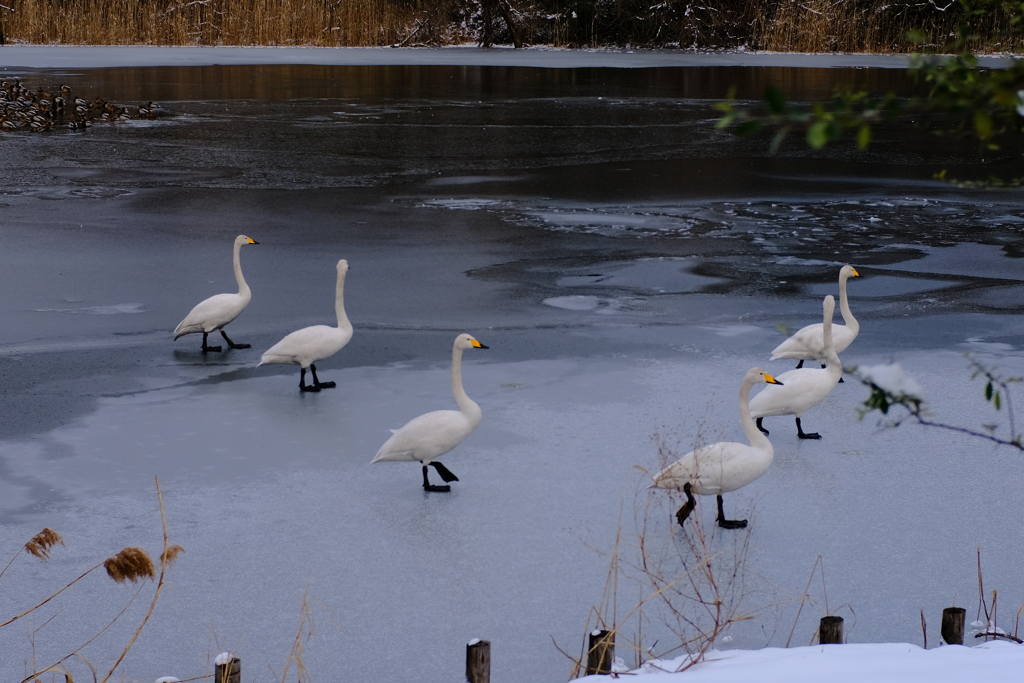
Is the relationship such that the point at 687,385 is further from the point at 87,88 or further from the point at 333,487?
the point at 87,88

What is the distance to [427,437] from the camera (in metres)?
4.67

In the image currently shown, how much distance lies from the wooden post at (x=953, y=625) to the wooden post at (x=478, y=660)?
4.28ft

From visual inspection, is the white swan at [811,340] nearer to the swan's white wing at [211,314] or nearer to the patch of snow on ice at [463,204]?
the swan's white wing at [211,314]

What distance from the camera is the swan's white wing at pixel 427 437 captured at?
184 inches

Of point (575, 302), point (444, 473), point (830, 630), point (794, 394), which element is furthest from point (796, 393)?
point (575, 302)

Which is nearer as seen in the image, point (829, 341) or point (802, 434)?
point (802, 434)

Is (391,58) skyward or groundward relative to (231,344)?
skyward

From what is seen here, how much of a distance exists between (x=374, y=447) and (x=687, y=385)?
5.72ft

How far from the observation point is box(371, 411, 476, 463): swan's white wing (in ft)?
15.3

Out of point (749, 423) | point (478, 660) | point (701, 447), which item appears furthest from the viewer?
point (701, 447)

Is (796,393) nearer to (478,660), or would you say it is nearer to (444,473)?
(444,473)

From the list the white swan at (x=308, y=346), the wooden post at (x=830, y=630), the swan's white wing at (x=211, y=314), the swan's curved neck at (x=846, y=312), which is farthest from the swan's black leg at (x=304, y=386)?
the wooden post at (x=830, y=630)

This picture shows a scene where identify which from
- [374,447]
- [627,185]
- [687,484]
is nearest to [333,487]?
[374,447]

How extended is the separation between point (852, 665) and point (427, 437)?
6.66ft
